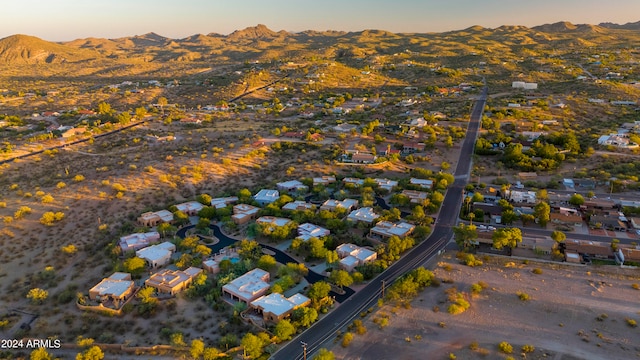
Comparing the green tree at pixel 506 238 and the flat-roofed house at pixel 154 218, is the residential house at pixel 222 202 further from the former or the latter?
the green tree at pixel 506 238

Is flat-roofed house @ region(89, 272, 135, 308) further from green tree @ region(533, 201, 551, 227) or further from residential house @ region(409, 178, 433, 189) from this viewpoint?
green tree @ region(533, 201, 551, 227)

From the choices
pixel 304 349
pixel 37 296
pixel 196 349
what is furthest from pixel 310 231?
pixel 37 296

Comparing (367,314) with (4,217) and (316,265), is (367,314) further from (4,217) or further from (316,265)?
(4,217)

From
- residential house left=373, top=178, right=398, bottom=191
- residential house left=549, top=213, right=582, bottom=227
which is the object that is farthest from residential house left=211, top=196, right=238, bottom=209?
residential house left=549, top=213, right=582, bottom=227

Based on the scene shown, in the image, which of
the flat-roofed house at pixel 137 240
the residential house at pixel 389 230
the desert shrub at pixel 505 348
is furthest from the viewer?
the residential house at pixel 389 230

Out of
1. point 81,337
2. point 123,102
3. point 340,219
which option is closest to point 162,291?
point 81,337

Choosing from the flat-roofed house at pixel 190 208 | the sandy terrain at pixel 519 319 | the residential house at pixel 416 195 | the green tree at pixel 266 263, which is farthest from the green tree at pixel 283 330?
the residential house at pixel 416 195
